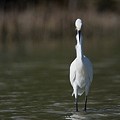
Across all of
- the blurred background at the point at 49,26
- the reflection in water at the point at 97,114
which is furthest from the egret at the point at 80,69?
the blurred background at the point at 49,26

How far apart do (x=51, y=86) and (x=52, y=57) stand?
8745mm

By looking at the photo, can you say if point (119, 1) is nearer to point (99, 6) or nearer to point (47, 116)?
point (99, 6)

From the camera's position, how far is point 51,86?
18.0 meters

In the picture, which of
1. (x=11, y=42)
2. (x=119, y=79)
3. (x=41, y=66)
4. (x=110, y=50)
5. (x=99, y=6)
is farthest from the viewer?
(x=99, y=6)

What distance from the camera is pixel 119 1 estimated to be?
49.5 m

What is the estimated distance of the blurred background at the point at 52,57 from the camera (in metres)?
14.1

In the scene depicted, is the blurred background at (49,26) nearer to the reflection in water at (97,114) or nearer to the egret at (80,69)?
the egret at (80,69)

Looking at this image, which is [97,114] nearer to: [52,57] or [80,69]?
[80,69]

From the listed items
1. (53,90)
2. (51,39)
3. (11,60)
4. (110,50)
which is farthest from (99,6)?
(53,90)

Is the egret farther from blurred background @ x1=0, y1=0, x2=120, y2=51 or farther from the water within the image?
blurred background @ x1=0, y1=0, x2=120, y2=51

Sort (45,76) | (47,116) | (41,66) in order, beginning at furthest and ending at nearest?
(41,66), (45,76), (47,116)

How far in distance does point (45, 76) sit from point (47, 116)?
7.79 m

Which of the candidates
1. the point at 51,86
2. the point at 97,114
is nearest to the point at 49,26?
the point at 51,86

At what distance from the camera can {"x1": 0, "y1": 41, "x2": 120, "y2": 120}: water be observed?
13273mm
